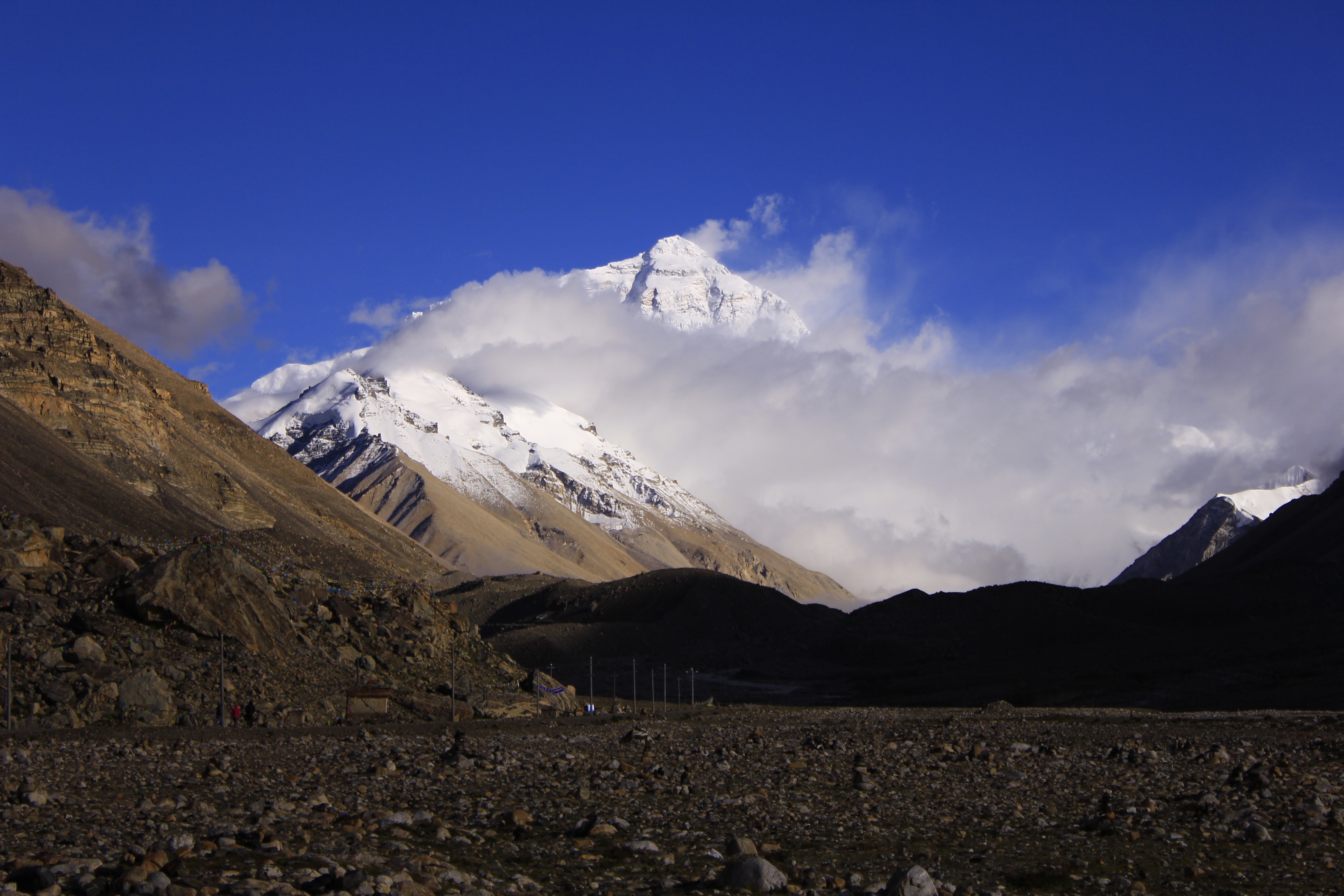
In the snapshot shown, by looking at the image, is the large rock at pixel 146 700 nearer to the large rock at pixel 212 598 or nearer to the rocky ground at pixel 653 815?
the rocky ground at pixel 653 815

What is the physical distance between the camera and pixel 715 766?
26.4 meters

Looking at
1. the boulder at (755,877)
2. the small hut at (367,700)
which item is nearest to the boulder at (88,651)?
the small hut at (367,700)

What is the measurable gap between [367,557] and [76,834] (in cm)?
10663

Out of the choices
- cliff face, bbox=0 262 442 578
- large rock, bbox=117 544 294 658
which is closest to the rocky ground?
large rock, bbox=117 544 294 658

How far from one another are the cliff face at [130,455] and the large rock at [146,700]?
4376cm

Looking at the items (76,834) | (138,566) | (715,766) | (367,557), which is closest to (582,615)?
(367,557)

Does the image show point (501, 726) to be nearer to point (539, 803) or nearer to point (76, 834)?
point (539, 803)

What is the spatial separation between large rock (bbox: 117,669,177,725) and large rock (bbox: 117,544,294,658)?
11.7 feet

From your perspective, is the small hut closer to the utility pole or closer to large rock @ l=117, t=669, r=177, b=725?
the utility pole

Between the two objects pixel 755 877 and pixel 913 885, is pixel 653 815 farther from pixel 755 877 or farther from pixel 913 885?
pixel 913 885

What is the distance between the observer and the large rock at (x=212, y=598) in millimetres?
38156

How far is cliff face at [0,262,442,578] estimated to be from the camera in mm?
83125

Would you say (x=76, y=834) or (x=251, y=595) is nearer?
(x=76, y=834)

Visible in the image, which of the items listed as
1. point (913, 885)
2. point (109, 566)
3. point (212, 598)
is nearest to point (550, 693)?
point (212, 598)
